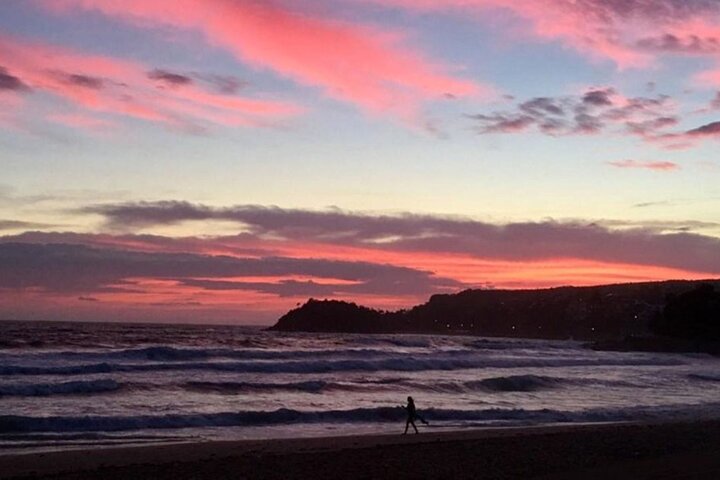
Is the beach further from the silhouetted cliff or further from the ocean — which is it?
the silhouetted cliff

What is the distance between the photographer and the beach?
1415 cm

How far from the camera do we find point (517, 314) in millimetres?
A: 153500

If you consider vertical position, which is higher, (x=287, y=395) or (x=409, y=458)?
(x=409, y=458)

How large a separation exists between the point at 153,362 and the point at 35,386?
13.2 meters

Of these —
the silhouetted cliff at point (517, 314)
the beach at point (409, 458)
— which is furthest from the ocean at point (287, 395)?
the silhouetted cliff at point (517, 314)

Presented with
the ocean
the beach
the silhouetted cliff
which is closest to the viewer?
the beach

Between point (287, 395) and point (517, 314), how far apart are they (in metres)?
127

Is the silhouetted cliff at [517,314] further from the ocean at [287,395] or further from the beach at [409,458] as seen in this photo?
the beach at [409,458]

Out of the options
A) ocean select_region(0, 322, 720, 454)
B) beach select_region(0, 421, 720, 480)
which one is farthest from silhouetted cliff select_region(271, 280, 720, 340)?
beach select_region(0, 421, 720, 480)

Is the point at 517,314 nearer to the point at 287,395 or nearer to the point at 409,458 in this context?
the point at 287,395

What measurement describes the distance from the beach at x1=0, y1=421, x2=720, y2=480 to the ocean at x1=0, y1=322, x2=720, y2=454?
244 cm

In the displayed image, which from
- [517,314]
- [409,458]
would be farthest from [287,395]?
[517,314]

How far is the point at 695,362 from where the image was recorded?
60719 mm

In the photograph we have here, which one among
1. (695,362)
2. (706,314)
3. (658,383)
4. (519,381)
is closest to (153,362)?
(519,381)
